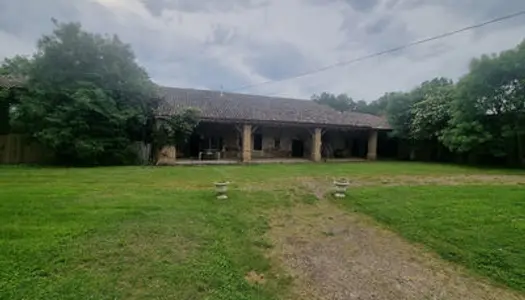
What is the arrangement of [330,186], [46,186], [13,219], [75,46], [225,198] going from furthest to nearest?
1. [75,46]
2. [330,186]
3. [46,186]
4. [225,198]
5. [13,219]

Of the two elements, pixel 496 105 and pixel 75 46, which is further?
pixel 496 105

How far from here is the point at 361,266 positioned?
5.05 meters

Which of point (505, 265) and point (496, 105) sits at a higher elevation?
point (496, 105)

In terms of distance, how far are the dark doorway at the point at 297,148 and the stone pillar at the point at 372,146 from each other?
4820 millimetres

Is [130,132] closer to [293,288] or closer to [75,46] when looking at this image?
[75,46]

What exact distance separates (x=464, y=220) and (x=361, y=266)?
330 centimetres

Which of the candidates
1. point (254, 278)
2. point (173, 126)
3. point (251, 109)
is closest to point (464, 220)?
point (254, 278)

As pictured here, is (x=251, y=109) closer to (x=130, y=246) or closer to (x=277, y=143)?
(x=277, y=143)

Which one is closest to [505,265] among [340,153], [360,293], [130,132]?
[360,293]

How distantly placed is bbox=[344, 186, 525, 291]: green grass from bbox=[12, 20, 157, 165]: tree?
12.3m

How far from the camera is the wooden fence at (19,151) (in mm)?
17422

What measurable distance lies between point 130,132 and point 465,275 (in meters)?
16.9

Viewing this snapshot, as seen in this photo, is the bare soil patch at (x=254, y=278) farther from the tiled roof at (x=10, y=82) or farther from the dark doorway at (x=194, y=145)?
the dark doorway at (x=194, y=145)

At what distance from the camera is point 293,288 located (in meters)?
4.29
